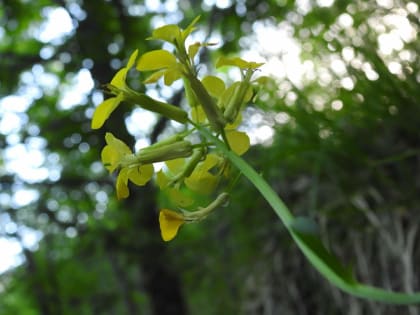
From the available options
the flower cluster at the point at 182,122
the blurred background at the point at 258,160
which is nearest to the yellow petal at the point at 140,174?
the flower cluster at the point at 182,122

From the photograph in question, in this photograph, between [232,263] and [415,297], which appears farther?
[232,263]

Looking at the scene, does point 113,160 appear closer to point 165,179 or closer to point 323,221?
point 165,179

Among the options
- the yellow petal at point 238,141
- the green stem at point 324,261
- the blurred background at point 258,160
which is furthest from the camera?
the blurred background at point 258,160

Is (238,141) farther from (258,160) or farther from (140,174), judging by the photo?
(258,160)

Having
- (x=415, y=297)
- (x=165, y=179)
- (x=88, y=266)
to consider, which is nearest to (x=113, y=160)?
(x=165, y=179)

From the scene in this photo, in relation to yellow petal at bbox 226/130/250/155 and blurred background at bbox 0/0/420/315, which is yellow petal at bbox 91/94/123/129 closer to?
yellow petal at bbox 226/130/250/155

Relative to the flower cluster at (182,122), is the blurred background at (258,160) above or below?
below

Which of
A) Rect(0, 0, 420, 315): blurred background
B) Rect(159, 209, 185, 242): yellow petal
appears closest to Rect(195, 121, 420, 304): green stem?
Rect(159, 209, 185, 242): yellow petal

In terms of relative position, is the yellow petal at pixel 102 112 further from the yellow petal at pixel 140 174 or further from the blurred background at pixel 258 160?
the blurred background at pixel 258 160
